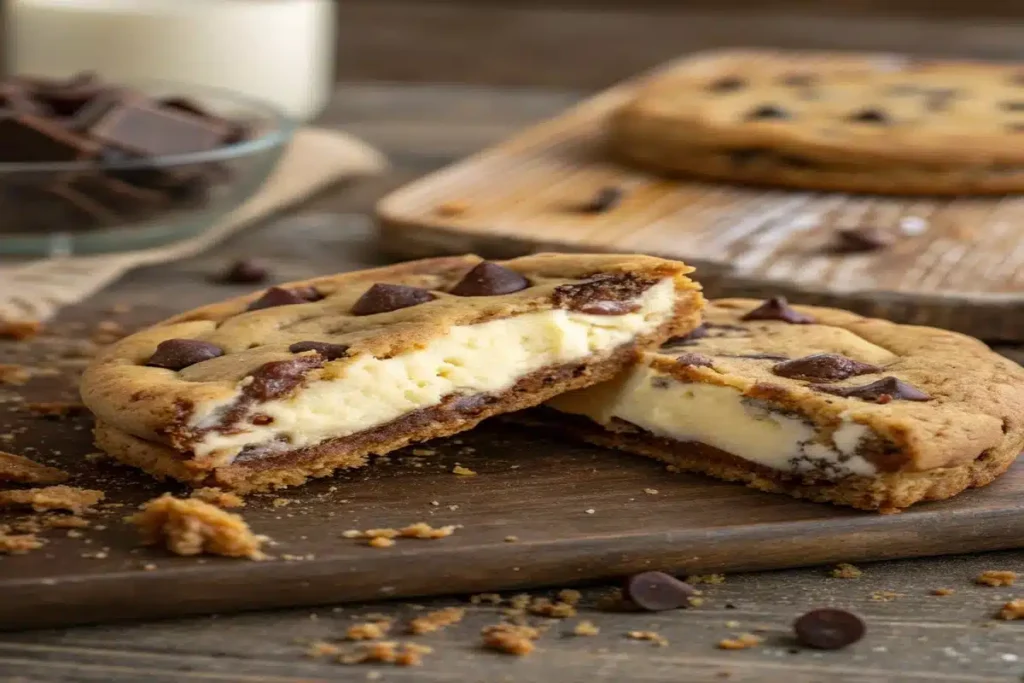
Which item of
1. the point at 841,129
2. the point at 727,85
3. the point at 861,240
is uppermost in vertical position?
the point at 727,85

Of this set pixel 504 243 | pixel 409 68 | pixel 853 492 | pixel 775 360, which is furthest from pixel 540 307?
pixel 409 68

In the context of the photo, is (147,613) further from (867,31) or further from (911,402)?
(867,31)

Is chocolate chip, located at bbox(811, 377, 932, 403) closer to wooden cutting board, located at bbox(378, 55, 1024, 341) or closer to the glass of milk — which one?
wooden cutting board, located at bbox(378, 55, 1024, 341)

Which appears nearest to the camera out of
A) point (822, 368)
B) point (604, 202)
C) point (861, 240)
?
point (822, 368)

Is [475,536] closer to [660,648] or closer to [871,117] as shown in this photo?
[660,648]

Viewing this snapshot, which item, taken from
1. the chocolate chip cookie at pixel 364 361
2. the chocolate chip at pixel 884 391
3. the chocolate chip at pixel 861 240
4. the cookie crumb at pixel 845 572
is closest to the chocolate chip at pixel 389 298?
the chocolate chip cookie at pixel 364 361

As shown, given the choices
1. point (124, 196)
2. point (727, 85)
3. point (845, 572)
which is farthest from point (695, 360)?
point (727, 85)
